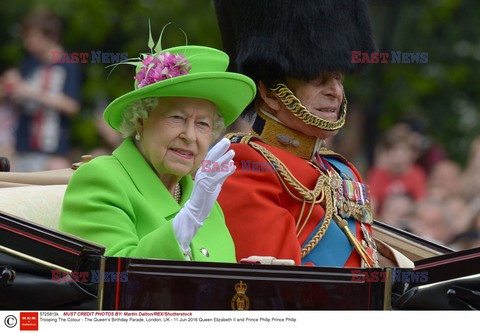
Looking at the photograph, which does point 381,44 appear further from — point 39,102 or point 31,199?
point 31,199

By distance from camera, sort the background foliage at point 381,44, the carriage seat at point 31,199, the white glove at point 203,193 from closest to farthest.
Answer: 1. the white glove at point 203,193
2. the carriage seat at point 31,199
3. the background foliage at point 381,44

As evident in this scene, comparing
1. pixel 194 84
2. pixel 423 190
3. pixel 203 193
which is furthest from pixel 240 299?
pixel 423 190

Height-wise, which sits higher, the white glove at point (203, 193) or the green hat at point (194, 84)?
the green hat at point (194, 84)

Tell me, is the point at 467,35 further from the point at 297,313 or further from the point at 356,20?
the point at 297,313

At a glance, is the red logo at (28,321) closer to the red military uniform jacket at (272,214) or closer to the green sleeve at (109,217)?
the green sleeve at (109,217)

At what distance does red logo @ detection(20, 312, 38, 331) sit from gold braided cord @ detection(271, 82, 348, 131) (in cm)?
157

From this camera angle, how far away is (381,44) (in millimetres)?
11648

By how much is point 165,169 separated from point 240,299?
64 cm

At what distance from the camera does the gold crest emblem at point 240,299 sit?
4.47 metres

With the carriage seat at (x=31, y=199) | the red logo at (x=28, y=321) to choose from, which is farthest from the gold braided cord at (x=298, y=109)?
the red logo at (x=28, y=321)

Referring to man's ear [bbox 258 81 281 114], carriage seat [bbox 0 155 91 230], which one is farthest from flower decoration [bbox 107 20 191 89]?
man's ear [bbox 258 81 281 114]

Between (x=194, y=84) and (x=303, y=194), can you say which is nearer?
(x=194, y=84)

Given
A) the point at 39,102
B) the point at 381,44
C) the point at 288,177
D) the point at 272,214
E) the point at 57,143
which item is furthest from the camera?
the point at 381,44

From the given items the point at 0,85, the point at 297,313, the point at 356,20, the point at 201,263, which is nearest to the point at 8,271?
the point at 201,263
